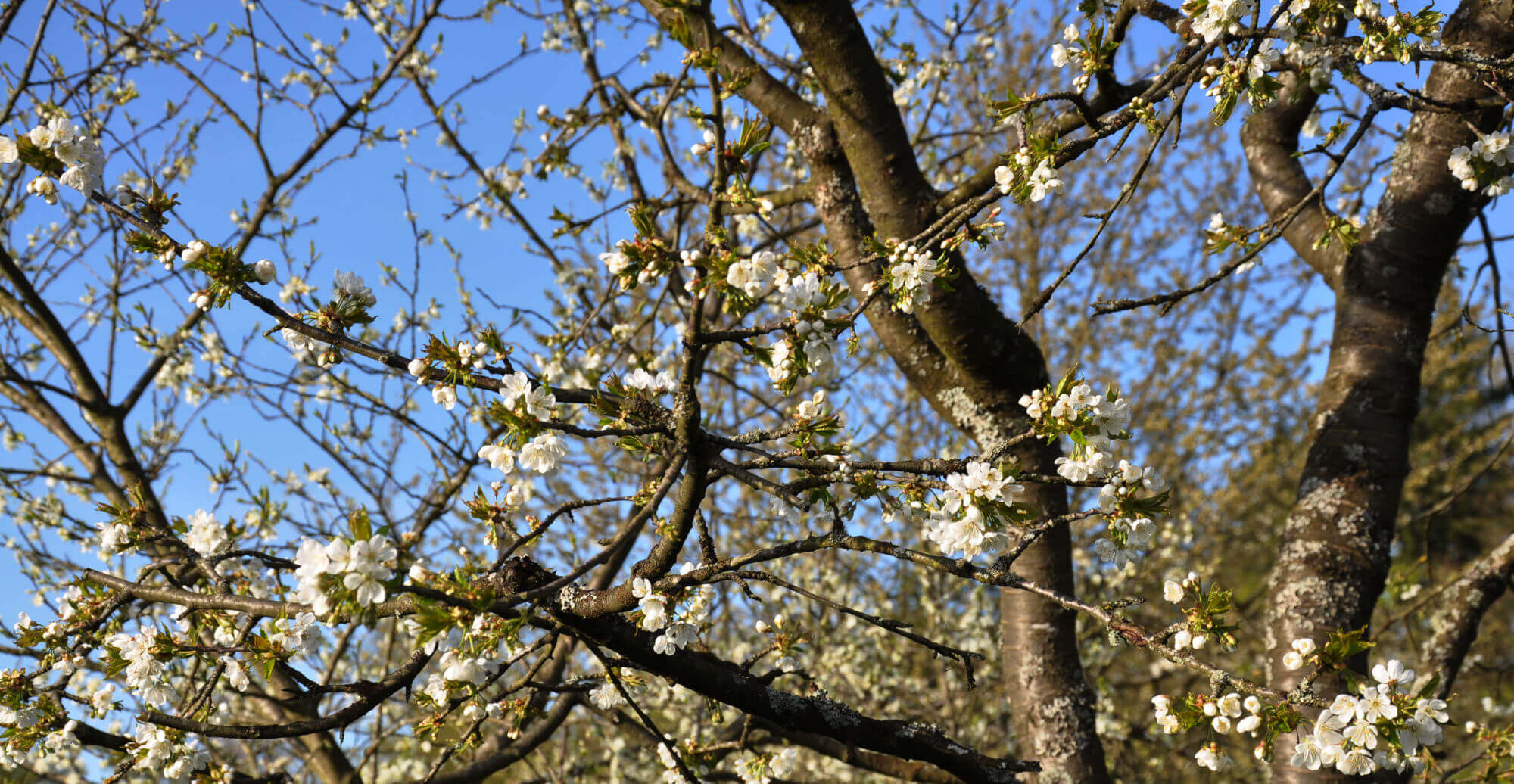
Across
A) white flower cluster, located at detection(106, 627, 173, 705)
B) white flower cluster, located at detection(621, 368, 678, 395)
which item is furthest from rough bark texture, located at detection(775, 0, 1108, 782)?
white flower cluster, located at detection(106, 627, 173, 705)

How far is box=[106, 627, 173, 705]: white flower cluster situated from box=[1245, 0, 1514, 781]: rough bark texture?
285cm

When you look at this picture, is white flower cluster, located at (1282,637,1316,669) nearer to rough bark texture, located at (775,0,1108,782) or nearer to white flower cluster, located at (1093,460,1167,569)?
white flower cluster, located at (1093,460,1167,569)

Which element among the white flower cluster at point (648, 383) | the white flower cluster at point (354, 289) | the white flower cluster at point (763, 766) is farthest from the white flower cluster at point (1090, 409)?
the white flower cluster at point (763, 766)

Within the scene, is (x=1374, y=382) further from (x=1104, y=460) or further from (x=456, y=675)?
(x=456, y=675)

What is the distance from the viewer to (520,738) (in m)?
2.73

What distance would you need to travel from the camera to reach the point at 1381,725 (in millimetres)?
1249

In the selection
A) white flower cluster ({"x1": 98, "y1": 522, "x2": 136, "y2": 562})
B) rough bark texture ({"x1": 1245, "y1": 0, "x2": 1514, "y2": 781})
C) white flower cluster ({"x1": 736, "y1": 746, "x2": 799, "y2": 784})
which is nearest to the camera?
white flower cluster ({"x1": 98, "y1": 522, "x2": 136, "y2": 562})

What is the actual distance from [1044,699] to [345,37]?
4392 mm

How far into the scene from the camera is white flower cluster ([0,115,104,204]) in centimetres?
150

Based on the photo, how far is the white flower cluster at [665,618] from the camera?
1.45 meters

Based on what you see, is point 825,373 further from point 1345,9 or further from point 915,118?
point 915,118

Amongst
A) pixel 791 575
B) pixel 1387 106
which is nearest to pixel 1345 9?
pixel 1387 106

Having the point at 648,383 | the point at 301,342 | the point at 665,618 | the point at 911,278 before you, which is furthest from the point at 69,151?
the point at 911,278

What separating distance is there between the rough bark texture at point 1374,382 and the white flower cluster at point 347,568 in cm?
250
